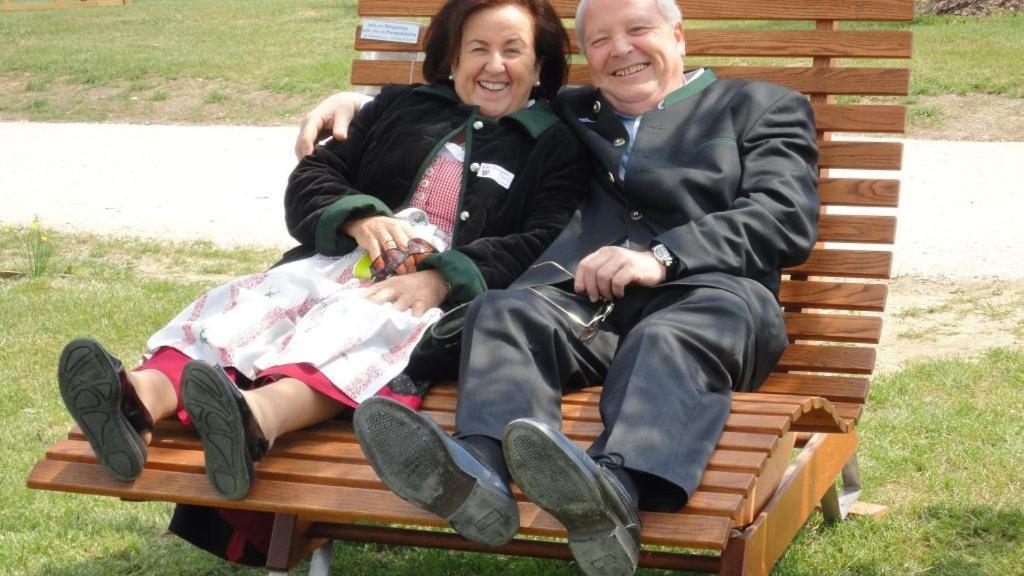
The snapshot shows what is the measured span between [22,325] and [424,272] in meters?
3.54

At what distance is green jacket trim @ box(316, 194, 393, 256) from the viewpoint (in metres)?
3.81

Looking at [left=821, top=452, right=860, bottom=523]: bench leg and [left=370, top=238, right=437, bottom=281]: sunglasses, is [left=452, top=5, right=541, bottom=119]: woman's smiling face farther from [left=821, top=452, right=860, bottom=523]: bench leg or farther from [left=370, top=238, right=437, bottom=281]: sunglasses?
[left=821, top=452, right=860, bottom=523]: bench leg

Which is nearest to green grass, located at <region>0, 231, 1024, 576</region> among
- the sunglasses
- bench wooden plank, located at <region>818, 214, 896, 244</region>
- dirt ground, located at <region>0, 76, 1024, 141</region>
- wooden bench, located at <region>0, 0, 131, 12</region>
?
bench wooden plank, located at <region>818, 214, 896, 244</region>

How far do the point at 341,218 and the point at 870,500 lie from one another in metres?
1.97

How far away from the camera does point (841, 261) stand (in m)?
4.22

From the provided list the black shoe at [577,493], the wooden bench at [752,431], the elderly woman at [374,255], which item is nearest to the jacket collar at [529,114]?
the elderly woman at [374,255]

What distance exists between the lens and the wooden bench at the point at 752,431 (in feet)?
9.66

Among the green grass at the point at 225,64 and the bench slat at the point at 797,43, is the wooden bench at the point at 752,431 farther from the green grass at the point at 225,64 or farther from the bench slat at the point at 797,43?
the green grass at the point at 225,64

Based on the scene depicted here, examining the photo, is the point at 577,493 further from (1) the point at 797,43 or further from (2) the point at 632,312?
(1) the point at 797,43

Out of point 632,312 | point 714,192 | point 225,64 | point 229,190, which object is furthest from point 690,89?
point 225,64

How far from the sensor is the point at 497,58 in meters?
4.02

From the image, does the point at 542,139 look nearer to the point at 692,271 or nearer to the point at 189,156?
the point at 692,271

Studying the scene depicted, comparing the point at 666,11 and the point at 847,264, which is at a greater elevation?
the point at 666,11

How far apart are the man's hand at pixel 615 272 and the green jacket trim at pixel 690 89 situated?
650mm
